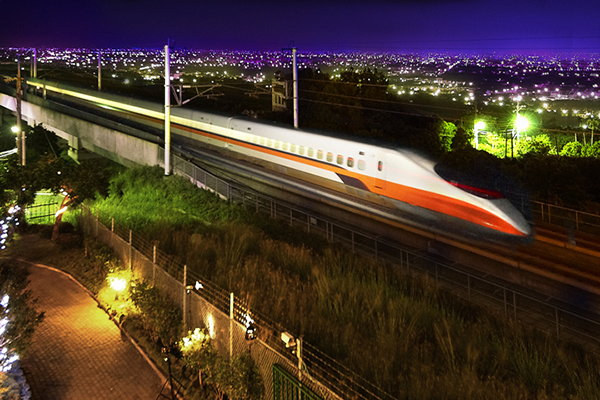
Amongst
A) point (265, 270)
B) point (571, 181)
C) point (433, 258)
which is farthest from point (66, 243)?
point (571, 181)

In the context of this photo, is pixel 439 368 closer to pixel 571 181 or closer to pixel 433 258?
pixel 433 258

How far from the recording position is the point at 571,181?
2269cm

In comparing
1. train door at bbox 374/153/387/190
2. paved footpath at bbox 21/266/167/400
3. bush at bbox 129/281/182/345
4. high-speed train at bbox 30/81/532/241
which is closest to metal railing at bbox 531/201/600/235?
high-speed train at bbox 30/81/532/241

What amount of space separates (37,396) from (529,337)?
9.28 metres

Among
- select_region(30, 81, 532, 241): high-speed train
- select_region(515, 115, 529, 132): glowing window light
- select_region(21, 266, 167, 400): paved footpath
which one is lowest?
select_region(21, 266, 167, 400): paved footpath

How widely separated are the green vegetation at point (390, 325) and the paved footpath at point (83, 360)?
2622 mm

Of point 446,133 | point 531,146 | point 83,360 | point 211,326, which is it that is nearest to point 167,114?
point 83,360

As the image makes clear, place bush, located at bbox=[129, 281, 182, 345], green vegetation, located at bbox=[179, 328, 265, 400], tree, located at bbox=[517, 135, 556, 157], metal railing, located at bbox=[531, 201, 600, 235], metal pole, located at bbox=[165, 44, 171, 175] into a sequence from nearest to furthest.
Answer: green vegetation, located at bbox=[179, 328, 265, 400] → bush, located at bbox=[129, 281, 182, 345] → metal railing, located at bbox=[531, 201, 600, 235] → metal pole, located at bbox=[165, 44, 171, 175] → tree, located at bbox=[517, 135, 556, 157]

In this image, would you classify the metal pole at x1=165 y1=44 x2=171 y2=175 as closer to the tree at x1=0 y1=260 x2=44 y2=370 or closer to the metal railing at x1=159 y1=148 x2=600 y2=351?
the metal railing at x1=159 y1=148 x2=600 y2=351

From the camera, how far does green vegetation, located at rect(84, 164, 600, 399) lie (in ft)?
25.0

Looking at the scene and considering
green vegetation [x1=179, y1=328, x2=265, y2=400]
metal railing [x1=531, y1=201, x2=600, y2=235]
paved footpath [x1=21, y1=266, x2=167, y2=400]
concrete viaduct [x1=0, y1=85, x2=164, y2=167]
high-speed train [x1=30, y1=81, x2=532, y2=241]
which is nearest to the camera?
green vegetation [x1=179, y1=328, x2=265, y2=400]

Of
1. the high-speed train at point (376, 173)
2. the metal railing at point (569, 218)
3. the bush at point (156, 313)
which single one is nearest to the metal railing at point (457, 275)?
the metal railing at point (569, 218)

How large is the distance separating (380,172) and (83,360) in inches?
452

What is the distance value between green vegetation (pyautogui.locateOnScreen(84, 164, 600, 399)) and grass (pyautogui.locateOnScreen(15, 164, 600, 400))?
2cm
